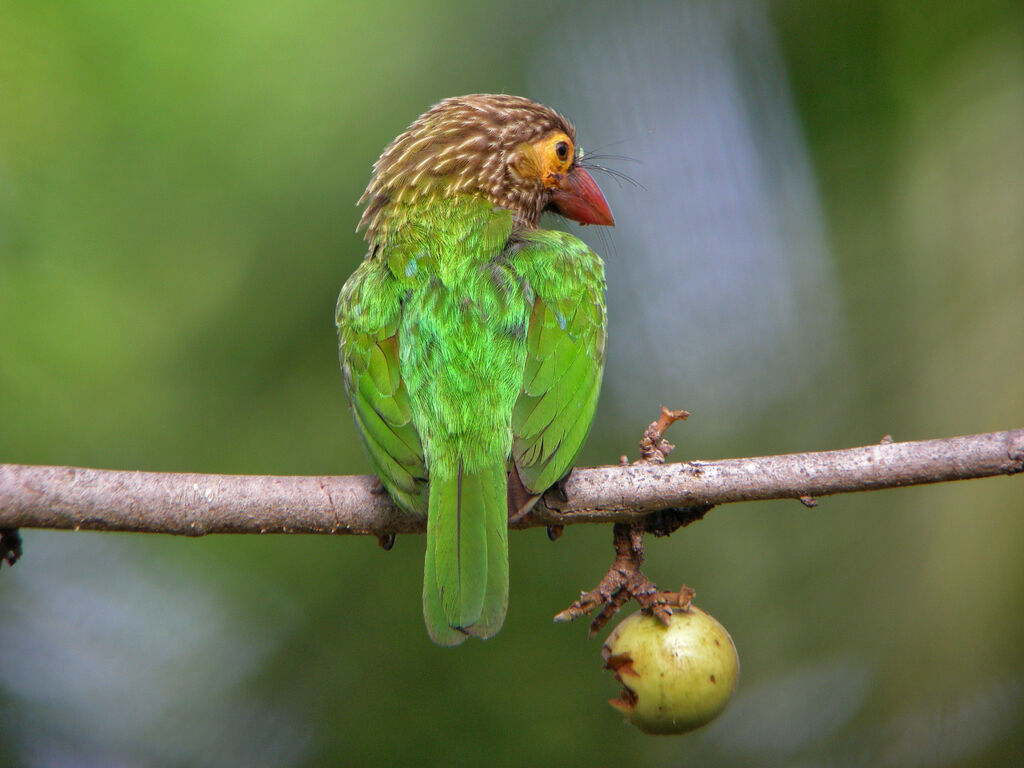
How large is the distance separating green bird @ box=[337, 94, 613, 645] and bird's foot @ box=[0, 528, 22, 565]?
0.78 m

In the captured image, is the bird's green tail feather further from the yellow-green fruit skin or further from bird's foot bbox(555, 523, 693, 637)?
the yellow-green fruit skin

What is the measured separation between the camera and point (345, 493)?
2.10m

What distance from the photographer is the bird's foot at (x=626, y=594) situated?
181cm

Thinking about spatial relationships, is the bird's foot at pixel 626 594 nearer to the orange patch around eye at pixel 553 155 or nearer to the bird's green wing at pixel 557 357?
the bird's green wing at pixel 557 357

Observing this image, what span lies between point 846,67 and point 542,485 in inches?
62.8

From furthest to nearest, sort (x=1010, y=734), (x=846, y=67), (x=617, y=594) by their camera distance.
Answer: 1. (x=846, y=67)
2. (x=1010, y=734)
3. (x=617, y=594)

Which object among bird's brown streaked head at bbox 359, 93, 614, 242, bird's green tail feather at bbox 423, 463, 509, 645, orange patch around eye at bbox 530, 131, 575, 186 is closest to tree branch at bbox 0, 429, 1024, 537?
bird's green tail feather at bbox 423, 463, 509, 645

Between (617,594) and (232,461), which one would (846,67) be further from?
(232,461)

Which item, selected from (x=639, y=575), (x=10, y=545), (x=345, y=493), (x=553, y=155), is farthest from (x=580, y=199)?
(x=10, y=545)

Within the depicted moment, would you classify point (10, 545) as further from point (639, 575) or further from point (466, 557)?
point (639, 575)

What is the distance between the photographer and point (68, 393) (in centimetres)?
259

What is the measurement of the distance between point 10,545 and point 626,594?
133 centimetres

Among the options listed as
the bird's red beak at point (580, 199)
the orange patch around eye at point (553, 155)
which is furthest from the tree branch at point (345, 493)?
the orange patch around eye at point (553, 155)

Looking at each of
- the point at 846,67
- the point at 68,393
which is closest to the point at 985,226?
the point at 846,67
